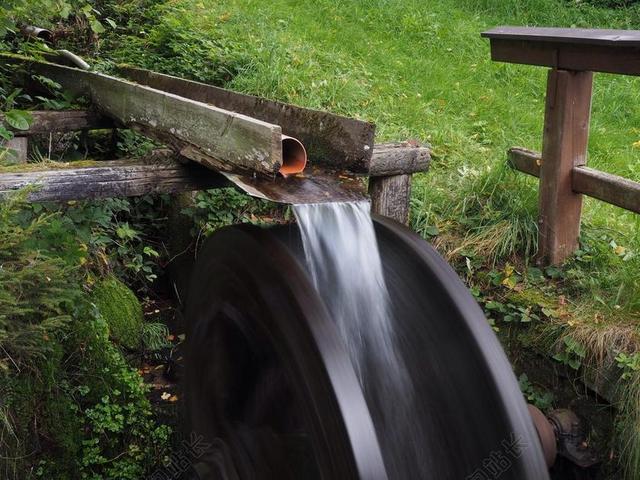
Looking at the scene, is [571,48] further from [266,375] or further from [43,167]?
[43,167]

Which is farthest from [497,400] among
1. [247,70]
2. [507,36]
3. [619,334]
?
[247,70]

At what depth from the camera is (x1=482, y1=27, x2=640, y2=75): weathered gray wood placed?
132 inches

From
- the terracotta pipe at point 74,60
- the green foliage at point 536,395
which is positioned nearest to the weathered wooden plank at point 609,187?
the green foliage at point 536,395

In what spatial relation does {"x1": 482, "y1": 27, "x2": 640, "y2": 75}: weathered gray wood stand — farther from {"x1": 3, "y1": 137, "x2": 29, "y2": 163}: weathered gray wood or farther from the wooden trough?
{"x1": 3, "y1": 137, "x2": 29, "y2": 163}: weathered gray wood

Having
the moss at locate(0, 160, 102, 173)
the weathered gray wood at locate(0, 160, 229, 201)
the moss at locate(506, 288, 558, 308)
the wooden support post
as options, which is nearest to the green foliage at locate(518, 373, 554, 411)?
the moss at locate(506, 288, 558, 308)

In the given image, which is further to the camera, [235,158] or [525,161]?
[525,161]

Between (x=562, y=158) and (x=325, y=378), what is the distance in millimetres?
2157

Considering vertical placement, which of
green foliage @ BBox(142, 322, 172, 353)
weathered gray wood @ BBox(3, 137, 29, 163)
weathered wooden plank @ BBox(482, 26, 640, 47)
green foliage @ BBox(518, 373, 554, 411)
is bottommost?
green foliage @ BBox(518, 373, 554, 411)

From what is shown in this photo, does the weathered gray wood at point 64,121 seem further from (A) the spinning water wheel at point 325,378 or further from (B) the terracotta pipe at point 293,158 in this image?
(B) the terracotta pipe at point 293,158

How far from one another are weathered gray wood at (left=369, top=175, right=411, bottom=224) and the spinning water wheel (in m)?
0.73

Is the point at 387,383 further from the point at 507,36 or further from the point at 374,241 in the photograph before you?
the point at 507,36

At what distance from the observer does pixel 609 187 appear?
12.3 ft

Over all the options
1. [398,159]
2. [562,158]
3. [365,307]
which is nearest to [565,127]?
[562,158]

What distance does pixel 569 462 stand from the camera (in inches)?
139
